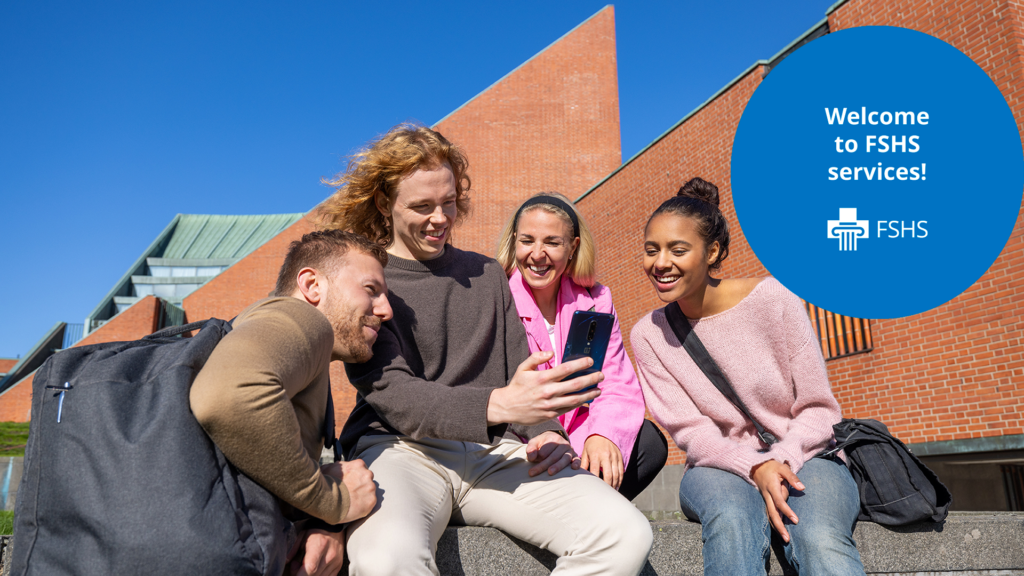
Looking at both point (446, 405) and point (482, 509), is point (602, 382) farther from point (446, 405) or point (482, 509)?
point (446, 405)

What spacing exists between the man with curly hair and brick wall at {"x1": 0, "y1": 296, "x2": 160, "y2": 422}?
66.9 feet

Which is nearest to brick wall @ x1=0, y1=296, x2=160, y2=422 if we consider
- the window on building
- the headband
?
the window on building

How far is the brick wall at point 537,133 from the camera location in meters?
21.4

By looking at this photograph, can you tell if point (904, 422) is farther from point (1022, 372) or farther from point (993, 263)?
point (993, 263)

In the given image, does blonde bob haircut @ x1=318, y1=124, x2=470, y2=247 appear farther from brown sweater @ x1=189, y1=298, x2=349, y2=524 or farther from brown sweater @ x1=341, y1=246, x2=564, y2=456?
brown sweater @ x1=189, y1=298, x2=349, y2=524

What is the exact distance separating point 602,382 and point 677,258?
651 millimetres

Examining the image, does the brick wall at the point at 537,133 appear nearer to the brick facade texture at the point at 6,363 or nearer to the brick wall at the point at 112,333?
the brick wall at the point at 112,333

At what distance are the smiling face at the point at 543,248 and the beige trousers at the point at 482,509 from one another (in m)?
1.01

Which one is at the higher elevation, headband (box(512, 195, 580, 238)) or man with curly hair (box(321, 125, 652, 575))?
headband (box(512, 195, 580, 238))

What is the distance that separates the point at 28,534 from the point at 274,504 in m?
0.51

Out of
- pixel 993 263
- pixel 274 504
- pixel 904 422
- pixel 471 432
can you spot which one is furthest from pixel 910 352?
pixel 274 504

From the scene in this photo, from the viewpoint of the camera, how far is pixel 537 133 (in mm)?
21734

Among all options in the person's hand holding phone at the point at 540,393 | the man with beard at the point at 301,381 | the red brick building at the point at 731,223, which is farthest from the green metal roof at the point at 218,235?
the person's hand holding phone at the point at 540,393

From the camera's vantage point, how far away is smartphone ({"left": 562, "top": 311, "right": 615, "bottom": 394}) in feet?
6.84
